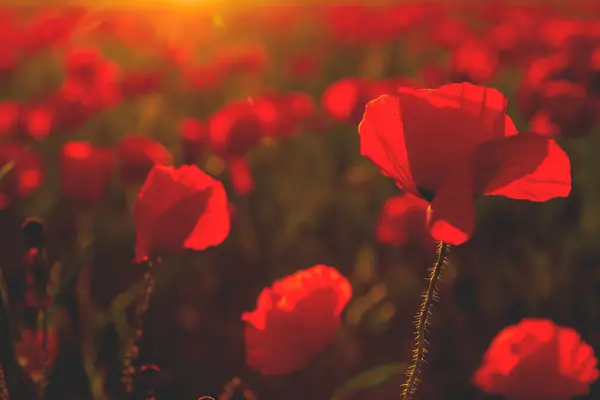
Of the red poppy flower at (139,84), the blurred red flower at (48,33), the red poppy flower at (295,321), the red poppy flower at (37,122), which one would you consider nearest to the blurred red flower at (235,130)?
the red poppy flower at (37,122)

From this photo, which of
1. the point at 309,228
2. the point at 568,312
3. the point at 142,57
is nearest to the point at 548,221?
the point at 568,312

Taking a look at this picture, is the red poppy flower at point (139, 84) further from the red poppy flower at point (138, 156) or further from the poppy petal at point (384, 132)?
the poppy petal at point (384, 132)

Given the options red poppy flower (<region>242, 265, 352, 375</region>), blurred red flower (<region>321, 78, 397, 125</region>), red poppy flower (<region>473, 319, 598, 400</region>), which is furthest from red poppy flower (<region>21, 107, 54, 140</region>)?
red poppy flower (<region>473, 319, 598, 400</region>)

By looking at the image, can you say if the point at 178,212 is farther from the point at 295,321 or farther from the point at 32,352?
the point at 32,352

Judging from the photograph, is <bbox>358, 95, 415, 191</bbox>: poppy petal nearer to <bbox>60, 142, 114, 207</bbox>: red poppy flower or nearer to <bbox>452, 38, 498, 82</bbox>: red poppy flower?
<bbox>60, 142, 114, 207</bbox>: red poppy flower

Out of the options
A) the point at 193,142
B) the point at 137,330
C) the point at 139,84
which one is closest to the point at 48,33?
the point at 139,84

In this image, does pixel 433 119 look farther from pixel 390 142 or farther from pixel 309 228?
pixel 309 228
